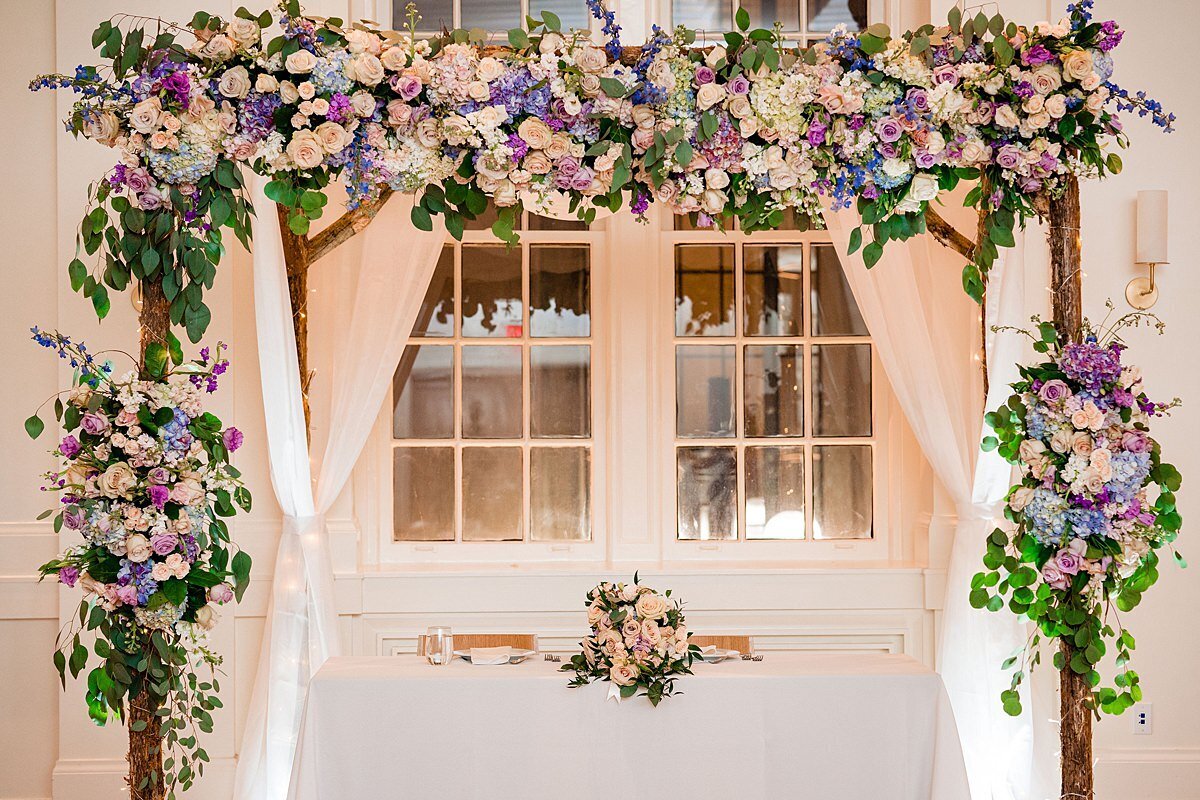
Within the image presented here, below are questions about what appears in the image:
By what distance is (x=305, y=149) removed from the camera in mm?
2803

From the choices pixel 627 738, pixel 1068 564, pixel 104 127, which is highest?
pixel 104 127

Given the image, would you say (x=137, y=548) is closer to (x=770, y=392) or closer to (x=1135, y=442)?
(x=770, y=392)

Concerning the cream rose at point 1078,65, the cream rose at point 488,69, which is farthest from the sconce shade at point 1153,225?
the cream rose at point 488,69

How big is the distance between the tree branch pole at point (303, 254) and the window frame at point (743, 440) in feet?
4.12

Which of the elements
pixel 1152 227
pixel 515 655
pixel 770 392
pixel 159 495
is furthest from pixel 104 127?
pixel 1152 227

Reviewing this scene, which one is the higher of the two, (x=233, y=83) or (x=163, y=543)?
(x=233, y=83)

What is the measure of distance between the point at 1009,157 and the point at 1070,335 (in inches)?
22.2

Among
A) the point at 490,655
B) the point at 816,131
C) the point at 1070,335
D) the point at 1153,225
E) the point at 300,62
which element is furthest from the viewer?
the point at 1153,225

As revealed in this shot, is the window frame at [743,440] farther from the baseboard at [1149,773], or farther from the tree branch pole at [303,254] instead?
the tree branch pole at [303,254]

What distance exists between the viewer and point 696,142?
9.42ft

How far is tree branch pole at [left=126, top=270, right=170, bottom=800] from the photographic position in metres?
2.89

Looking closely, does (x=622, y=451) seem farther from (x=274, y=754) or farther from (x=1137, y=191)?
(x=1137, y=191)

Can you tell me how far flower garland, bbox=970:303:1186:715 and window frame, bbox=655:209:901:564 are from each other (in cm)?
124

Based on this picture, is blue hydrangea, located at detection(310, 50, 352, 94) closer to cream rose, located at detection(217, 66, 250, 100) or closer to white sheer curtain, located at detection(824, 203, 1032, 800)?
cream rose, located at detection(217, 66, 250, 100)
